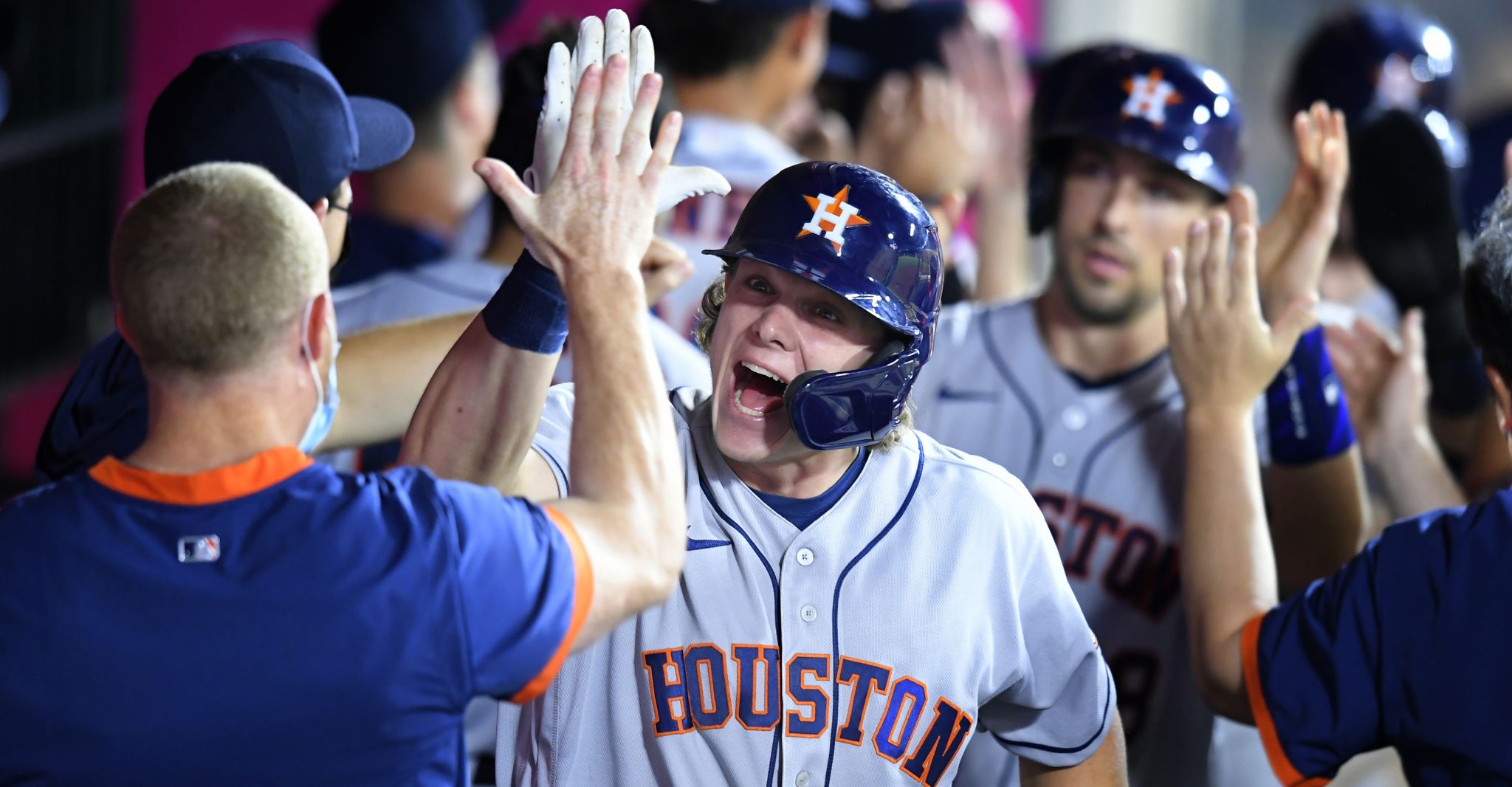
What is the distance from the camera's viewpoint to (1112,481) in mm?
3090

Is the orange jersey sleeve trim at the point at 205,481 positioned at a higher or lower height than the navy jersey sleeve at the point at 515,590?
higher

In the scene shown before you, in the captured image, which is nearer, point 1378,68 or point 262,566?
point 262,566

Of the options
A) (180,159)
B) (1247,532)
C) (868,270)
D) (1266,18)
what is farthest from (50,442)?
(1266,18)

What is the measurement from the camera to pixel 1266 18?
9102 mm

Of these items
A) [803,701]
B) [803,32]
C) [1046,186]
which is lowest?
[803,701]

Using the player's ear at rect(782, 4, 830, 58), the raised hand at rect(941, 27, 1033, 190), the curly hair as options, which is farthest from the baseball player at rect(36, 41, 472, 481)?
the raised hand at rect(941, 27, 1033, 190)

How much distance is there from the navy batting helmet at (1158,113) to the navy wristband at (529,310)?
1.52 m

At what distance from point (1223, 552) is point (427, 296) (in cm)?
159

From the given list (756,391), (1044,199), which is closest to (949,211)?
(1044,199)

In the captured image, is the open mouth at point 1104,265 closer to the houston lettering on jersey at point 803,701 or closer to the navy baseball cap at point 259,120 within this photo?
the houston lettering on jersey at point 803,701

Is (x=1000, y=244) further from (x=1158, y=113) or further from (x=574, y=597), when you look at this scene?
(x=574, y=597)

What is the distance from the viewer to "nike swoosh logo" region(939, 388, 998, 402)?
3.23 m

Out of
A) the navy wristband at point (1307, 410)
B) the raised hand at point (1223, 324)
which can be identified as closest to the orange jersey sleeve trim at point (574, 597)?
the raised hand at point (1223, 324)

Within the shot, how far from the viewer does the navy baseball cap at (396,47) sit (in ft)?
12.6
